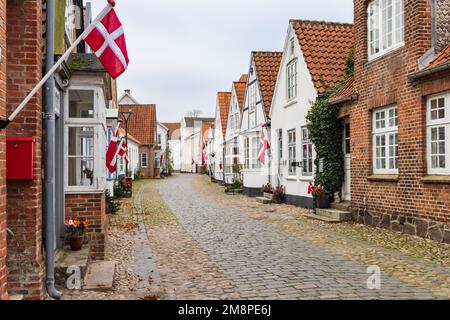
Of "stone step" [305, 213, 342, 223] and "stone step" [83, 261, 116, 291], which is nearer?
"stone step" [83, 261, 116, 291]

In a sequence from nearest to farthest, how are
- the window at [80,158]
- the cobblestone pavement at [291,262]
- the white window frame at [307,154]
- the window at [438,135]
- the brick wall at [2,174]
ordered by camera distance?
the brick wall at [2,174]
the cobblestone pavement at [291,262]
the window at [80,158]
the window at [438,135]
the white window frame at [307,154]

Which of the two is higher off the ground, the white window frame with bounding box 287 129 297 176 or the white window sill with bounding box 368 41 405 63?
the white window sill with bounding box 368 41 405 63

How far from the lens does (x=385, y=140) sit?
13180 millimetres

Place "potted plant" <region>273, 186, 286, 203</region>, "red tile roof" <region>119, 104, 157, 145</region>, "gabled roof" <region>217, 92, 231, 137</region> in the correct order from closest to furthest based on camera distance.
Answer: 1. "potted plant" <region>273, 186, 286, 203</region>
2. "gabled roof" <region>217, 92, 231, 137</region>
3. "red tile roof" <region>119, 104, 157, 145</region>

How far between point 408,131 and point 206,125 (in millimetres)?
59566

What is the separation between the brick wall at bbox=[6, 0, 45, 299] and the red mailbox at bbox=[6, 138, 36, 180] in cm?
16

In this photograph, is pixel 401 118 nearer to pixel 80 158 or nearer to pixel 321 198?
pixel 321 198

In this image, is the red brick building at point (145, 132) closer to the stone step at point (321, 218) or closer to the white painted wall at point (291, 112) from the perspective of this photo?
the white painted wall at point (291, 112)

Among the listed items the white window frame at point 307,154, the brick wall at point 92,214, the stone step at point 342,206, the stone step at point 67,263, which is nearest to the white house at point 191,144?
the white window frame at point 307,154

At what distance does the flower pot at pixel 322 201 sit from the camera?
1617 cm

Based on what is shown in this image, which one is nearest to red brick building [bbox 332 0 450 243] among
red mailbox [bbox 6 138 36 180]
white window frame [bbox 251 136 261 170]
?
red mailbox [bbox 6 138 36 180]

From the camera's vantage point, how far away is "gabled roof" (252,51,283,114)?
25156mm

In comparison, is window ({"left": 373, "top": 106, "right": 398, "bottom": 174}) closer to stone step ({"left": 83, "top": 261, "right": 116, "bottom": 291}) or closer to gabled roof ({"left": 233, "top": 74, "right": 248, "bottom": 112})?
stone step ({"left": 83, "top": 261, "right": 116, "bottom": 291})

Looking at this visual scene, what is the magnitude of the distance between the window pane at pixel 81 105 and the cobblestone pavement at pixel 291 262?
2827mm
